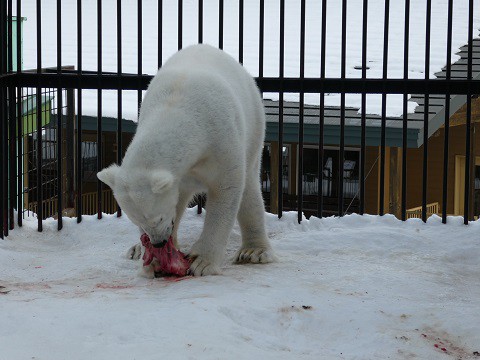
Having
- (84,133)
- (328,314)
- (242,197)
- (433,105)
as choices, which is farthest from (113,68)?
(328,314)

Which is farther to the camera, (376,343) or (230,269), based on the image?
(230,269)

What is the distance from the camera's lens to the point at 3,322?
3.28m

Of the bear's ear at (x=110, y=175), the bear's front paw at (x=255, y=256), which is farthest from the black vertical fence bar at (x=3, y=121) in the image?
the bear's ear at (x=110, y=175)

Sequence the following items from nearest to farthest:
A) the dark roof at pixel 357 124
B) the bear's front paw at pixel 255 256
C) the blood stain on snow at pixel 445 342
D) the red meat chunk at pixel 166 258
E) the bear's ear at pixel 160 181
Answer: the blood stain on snow at pixel 445 342
the bear's ear at pixel 160 181
the red meat chunk at pixel 166 258
the bear's front paw at pixel 255 256
the dark roof at pixel 357 124

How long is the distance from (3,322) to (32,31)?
14066mm

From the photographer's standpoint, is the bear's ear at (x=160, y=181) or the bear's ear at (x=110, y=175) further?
the bear's ear at (x=110, y=175)

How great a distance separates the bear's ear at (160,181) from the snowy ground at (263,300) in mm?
526

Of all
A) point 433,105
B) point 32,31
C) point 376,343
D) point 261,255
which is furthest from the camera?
point 32,31

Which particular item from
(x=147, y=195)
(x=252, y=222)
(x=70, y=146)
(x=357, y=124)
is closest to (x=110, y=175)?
(x=147, y=195)

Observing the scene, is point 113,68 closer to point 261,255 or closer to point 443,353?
point 261,255

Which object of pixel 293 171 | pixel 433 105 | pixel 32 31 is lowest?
pixel 293 171

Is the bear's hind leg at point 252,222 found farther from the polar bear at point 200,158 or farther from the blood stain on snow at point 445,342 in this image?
the blood stain on snow at point 445,342

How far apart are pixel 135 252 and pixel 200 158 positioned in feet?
3.59

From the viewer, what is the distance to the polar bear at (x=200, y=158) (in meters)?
4.03
